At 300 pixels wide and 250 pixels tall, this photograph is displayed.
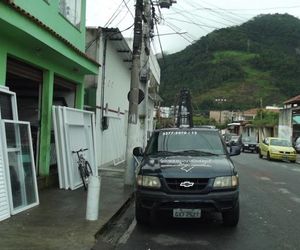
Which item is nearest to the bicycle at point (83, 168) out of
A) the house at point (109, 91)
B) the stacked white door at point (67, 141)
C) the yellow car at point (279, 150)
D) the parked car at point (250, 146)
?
the stacked white door at point (67, 141)

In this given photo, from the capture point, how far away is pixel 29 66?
11750mm

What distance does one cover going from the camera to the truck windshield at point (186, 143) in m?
9.84

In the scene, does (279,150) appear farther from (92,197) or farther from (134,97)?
(92,197)

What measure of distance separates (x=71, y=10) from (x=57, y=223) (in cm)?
764

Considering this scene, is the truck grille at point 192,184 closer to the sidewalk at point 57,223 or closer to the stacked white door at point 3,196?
the sidewalk at point 57,223

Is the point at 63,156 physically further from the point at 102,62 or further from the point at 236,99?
the point at 236,99

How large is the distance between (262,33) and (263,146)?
23610mm

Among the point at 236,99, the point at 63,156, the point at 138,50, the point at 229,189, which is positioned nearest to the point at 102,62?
the point at 138,50

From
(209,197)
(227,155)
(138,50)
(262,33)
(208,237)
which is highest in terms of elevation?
(262,33)

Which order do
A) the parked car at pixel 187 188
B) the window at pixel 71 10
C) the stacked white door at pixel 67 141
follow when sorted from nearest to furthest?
the parked car at pixel 187 188 < the stacked white door at pixel 67 141 < the window at pixel 71 10

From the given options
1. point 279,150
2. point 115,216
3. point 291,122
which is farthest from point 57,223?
point 291,122

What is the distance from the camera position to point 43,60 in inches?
477

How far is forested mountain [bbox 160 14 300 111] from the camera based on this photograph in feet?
182

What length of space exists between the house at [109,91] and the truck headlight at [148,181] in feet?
19.4
